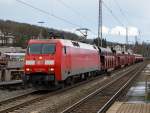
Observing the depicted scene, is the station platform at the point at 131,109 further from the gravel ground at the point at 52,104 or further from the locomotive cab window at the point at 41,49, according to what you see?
the locomotive cab window at the point at 41,49

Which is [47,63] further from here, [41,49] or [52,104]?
[52,104]

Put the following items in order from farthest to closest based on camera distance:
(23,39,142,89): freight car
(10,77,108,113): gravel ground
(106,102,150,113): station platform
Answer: (23,39,142,89): freight car, (10,77,108,113): gravel ground, (106,102,150,113): station platform

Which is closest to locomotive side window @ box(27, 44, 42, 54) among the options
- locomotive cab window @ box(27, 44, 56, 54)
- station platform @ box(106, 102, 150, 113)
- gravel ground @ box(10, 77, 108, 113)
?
locomotive cab window @ box(27, 44, 56, 54)

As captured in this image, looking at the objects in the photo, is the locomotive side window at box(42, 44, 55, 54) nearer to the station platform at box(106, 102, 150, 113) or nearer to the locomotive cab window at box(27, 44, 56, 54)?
the locomotive cab window at box(27, 44, 56, 54)

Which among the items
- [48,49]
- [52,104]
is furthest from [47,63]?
[52,104]

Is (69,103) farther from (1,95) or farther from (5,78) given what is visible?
(5,78)

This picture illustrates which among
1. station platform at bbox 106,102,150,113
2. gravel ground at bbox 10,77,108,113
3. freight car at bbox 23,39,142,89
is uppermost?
freight car at bbox 23,39,142,89

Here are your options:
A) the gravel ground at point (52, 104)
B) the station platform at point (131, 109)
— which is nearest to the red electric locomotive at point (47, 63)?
the gravel ground at point (52, 104)

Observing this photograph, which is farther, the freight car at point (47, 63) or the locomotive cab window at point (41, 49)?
the locomotive cab window at point (41, 49)

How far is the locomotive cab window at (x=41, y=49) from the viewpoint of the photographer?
23.4 m

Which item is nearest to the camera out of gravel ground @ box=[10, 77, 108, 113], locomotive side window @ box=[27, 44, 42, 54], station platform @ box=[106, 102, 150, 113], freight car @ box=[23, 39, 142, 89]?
station platform @ box=[106, 102, 150, 113]

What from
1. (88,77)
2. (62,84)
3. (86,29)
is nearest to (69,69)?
(62,84)

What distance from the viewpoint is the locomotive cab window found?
920 inches

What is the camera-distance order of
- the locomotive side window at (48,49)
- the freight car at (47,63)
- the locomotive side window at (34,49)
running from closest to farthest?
the freight car at (47,63)
the locomotive side window at (48,49)
the locomotive side window at (34,49)
